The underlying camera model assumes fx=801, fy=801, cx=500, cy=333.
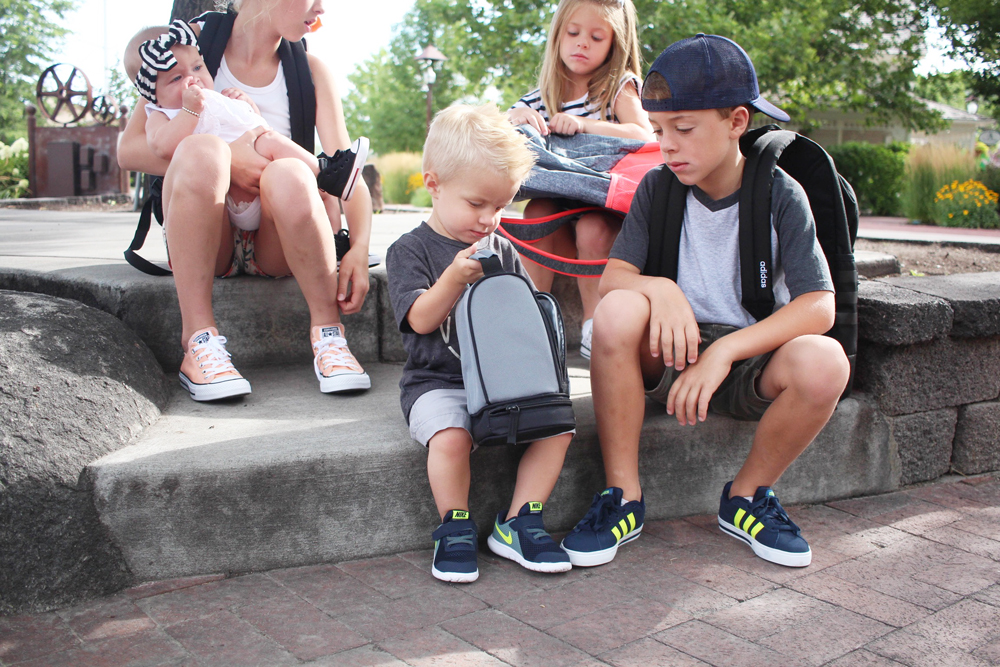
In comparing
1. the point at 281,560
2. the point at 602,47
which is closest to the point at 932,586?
the point at 281,560

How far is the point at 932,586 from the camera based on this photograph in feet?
6.50

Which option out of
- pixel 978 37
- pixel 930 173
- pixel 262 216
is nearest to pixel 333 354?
pixel 262 216

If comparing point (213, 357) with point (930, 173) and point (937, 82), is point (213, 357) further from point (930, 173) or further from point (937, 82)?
point (937, 82)

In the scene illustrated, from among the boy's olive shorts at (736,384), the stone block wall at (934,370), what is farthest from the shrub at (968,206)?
the boy's olive shorts at (736,384)

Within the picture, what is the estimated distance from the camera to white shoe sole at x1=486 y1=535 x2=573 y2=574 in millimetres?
1969

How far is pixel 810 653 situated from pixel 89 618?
1.55 meters

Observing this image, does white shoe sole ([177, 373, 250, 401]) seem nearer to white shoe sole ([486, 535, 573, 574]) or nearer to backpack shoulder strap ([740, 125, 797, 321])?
white shoe sole ([486, 535, 573, 574])

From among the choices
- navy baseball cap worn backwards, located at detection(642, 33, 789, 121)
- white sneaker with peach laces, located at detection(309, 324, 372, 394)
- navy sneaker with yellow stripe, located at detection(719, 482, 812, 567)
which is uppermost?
navy baseball cap worn backwards, located at detection(642, 33, 789, 121)

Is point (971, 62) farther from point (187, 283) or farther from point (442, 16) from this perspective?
point (187, 283)

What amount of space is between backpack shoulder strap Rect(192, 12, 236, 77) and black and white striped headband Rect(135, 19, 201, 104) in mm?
145

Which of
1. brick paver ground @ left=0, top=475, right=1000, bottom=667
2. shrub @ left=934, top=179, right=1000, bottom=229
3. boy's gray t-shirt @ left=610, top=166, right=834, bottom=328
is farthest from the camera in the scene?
shrub @ left=934, top=179, right=1000, bottom=229

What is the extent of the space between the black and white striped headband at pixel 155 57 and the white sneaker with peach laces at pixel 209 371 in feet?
2.64

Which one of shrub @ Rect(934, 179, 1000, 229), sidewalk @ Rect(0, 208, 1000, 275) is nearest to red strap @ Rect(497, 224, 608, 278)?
sidewalk @ Rect(0, 208, 1000, 275)

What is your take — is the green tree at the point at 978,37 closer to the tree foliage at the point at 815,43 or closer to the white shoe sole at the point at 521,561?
the tree foliage at the point at 815,43
